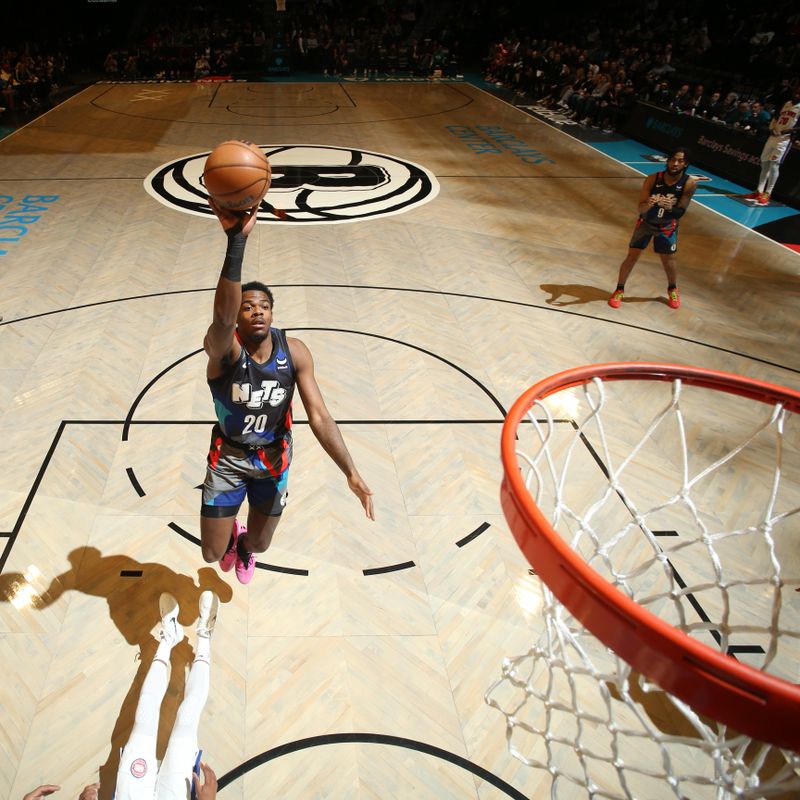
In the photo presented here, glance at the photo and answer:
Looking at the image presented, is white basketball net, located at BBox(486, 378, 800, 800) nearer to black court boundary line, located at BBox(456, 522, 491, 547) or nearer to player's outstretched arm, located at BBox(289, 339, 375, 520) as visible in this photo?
black court boundary line, located at BBox(456, 522, 491, 547)

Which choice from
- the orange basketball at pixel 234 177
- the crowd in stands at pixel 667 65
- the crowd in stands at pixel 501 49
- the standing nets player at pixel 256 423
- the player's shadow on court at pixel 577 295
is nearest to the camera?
the orange basketball at pixel 234 177

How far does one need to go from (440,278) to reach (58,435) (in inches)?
184

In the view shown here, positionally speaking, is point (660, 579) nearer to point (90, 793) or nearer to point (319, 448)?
point (319, 448)

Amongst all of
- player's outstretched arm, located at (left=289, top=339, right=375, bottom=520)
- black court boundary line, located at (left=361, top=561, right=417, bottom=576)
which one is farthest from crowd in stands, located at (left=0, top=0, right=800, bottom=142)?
player's outstretched arm, located at (left=289, top=339, right=375, bottom=520)

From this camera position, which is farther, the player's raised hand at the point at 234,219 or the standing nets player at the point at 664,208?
the standing nets player at the point at 664,208

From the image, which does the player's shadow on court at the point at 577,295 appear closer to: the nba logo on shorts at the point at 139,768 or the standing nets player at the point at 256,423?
the standing nets player at the point at 256,423

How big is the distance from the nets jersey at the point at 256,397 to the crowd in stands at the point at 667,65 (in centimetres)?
1271

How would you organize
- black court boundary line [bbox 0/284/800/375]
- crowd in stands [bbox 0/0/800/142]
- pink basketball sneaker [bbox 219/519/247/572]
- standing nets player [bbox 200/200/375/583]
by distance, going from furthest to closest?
1. crowd in stands [bbox 0/0/800/142]
2. black court boundary line [bbox 0/284/800/375]
3. pink basketball sneaker [bbox 219/519/247/572]
4. standing nets player [bbox 200/200/375/583]

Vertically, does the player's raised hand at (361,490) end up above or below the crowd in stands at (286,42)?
below

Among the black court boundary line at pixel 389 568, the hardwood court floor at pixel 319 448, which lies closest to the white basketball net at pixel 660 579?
the hardwood court floor at pixel 319 448

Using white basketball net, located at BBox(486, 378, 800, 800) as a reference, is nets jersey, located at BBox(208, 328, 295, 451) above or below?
above

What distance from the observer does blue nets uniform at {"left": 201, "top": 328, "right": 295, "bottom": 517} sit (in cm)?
302

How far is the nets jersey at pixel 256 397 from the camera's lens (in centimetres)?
300

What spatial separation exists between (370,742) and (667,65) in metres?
19.0
